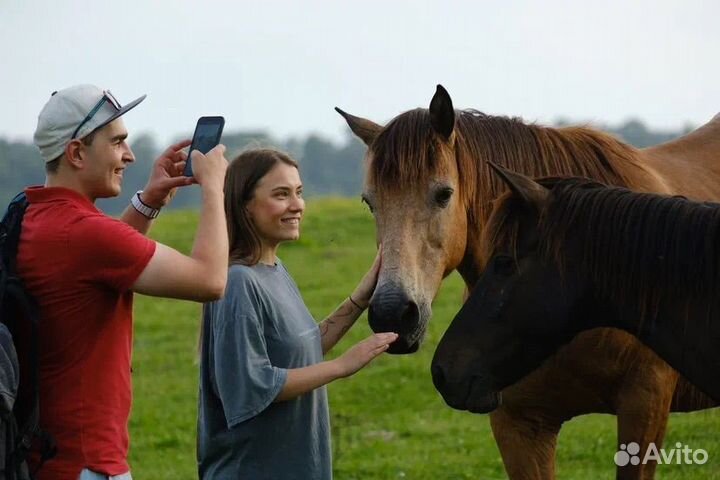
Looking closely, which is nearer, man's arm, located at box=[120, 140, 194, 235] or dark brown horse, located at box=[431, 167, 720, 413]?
dark brown horse, located at box=[431, 167, 720, 413]

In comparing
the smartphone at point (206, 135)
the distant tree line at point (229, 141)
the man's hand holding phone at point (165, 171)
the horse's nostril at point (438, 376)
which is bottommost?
the distant tree line at point (229, 141)

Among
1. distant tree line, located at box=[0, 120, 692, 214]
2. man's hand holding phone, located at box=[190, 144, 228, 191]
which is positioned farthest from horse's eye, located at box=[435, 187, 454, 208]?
distant tree line, located at box=[0, 120, 692, 214]

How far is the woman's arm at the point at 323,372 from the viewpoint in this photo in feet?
12.7

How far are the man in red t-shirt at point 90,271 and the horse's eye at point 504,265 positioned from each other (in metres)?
0.93

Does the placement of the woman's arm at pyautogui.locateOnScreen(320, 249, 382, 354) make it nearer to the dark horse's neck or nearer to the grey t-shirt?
the grey t-shirt

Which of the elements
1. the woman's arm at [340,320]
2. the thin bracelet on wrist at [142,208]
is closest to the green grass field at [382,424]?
the woman's arm at [340,320]

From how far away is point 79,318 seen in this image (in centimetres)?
344

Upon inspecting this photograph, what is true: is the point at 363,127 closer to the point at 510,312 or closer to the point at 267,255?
the point at 267,255

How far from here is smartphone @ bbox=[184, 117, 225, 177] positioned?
3.73 m

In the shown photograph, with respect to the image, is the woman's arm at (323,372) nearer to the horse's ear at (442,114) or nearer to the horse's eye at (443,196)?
the horse's eye at (443,196)

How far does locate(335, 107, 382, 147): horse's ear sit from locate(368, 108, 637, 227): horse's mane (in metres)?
0.28

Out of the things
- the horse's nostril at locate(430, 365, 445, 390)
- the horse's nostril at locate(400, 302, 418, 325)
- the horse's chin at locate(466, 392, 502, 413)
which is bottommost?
the horse's chin at locate(466, 392, 502, 413)

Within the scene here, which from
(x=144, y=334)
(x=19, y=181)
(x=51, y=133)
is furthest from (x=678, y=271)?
(x=19, y=181)

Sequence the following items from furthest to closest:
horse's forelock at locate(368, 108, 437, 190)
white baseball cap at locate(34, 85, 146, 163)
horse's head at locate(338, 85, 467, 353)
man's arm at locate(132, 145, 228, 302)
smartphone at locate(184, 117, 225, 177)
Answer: horse's forelock at locate(368, 108, 437, 190), horse's head at locate(338, 85, 467, 353), smartphone at locate(184, 117, 225, 177), white baseball cap at locate(34, 85, 146, 163), man's arm at locate(132, 145, 228, 302)
